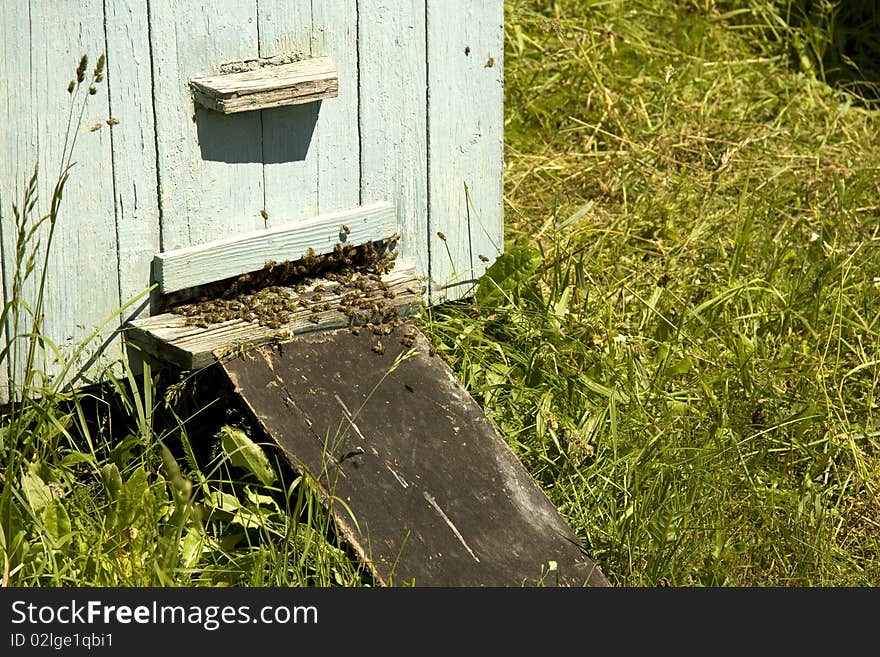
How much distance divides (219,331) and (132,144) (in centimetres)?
57

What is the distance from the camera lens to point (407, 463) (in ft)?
11.0

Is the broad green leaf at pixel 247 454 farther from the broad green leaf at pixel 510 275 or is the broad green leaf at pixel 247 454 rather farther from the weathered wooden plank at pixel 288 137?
the broad green leaf at pixel 510 275

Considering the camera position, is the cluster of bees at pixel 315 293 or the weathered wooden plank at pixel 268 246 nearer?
the weathered wooden plank at pixel 268 246

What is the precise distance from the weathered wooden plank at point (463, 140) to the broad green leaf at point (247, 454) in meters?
1.07

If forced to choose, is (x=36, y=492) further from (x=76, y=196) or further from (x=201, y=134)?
(x=201, y=134)

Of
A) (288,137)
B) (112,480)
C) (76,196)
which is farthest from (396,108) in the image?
(112,480)

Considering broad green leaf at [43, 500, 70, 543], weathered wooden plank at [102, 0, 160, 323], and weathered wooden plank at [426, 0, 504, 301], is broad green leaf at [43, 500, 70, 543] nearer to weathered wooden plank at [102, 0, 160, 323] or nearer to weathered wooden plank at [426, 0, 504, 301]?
weathered wooden plank at [102, 0, 160, 323]

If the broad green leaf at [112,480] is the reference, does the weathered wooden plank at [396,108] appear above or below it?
above

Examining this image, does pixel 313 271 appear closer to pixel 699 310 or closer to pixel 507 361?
pixel 507 361

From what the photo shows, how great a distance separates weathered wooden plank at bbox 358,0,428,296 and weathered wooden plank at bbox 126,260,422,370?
1.04 ft

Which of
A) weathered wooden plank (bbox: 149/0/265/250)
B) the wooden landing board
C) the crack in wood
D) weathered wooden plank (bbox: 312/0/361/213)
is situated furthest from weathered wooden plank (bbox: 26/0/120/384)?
the crack in wood

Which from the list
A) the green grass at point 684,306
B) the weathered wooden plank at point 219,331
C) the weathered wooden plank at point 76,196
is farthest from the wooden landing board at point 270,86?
the green grass at point 684,306

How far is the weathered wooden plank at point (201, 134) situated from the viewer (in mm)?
3211

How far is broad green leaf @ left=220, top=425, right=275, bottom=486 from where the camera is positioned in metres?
3.20
